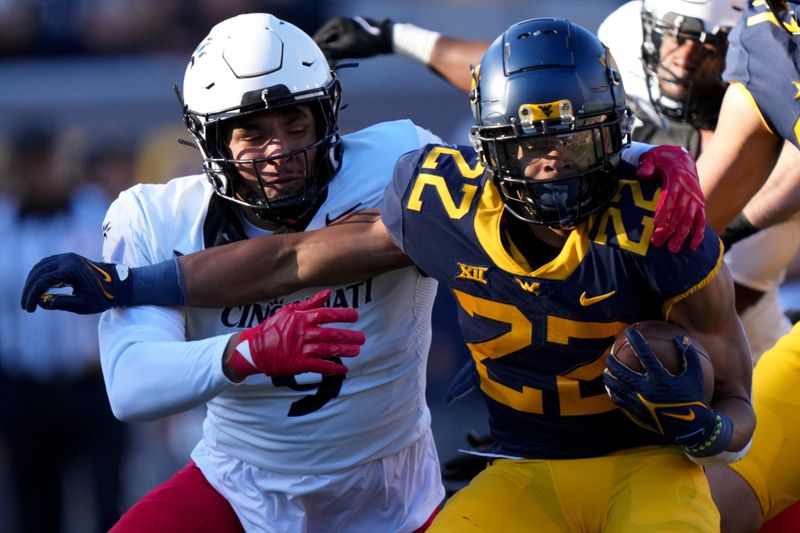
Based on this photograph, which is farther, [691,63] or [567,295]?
[691,63]

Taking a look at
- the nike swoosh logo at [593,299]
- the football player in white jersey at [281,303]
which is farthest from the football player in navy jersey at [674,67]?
the nike swoosh logo at [593,299]

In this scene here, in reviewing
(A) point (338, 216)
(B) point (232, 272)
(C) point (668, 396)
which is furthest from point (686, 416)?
(B) point (232, 272)

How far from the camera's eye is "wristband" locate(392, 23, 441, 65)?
15.7ft

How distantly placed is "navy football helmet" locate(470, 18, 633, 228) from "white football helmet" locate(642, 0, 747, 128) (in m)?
1.35

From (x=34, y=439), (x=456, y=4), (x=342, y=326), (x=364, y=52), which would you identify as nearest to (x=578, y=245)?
(x=342, y=326)

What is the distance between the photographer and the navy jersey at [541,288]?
8.87ft

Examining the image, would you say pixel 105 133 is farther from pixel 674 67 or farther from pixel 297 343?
pixel 297 343

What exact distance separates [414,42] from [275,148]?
173 cm

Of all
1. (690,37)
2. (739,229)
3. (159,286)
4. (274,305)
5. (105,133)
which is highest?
(690,37)

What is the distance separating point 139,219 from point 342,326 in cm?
60

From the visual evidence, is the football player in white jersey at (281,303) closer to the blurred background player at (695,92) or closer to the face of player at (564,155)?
the face of player at (564,155)

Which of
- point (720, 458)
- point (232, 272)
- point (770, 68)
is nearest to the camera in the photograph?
point (720, 458)

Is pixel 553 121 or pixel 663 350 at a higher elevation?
pixel 553 121

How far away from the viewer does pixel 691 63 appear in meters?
4.16
